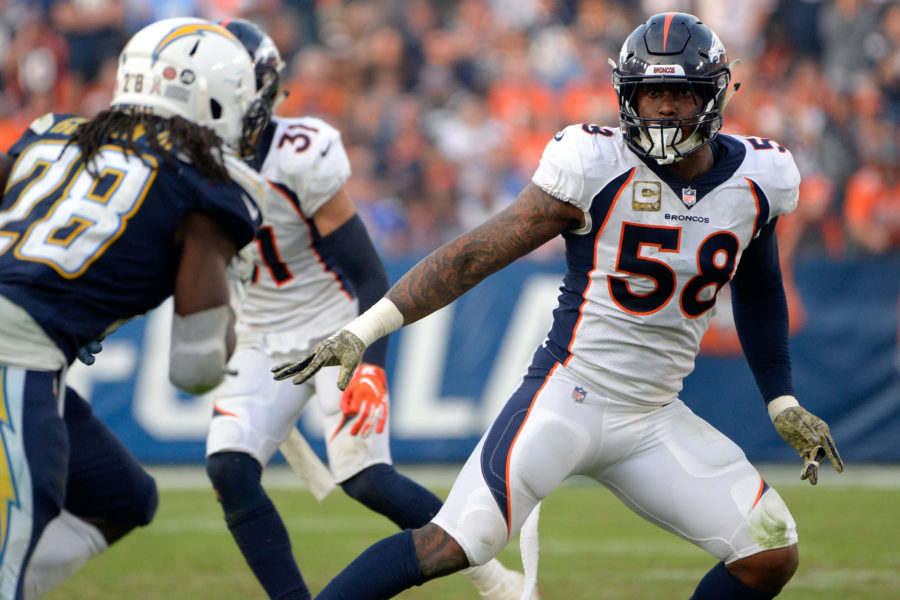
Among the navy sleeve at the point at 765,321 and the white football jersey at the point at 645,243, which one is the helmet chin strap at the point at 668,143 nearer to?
the white football jersey at the point at 645,243

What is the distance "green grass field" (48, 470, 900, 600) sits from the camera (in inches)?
189

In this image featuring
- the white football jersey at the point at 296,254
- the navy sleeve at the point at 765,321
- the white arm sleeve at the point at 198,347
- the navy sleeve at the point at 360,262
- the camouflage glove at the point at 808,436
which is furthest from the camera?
the white football jersey at the point at 296,254

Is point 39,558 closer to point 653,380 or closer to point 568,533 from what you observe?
point 653,380

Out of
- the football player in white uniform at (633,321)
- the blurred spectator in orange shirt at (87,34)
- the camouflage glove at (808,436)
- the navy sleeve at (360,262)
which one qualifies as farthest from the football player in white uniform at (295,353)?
the blurred spectator in orange shirt at (87,34)

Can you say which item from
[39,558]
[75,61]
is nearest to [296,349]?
[39,558]

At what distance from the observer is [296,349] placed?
4.31m

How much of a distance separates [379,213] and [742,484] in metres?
6.62

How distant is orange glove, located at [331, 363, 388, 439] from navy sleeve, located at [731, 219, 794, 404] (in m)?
1.13

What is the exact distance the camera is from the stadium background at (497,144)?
815cm

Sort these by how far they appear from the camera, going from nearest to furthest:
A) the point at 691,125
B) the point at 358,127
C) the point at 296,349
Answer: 1. the point at 691,125
2. the point at 296,349
3. the point at 358,127

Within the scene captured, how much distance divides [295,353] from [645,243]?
158cm

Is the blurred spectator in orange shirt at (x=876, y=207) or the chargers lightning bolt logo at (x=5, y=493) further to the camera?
the blurred spectator in orange shirt at (x=876, y=207)

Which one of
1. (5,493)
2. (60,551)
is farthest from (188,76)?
(60,551)

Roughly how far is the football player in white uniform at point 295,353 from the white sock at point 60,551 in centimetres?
55
